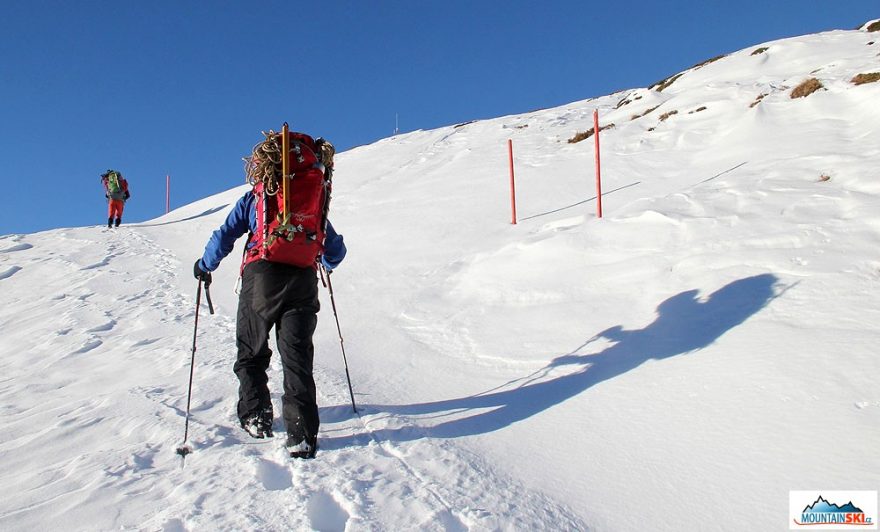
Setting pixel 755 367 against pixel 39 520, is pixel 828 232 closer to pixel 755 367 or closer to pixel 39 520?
pixel 755 367

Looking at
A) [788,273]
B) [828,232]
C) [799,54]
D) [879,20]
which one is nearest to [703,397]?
[788,273]

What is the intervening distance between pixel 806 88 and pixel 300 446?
13.1 metres

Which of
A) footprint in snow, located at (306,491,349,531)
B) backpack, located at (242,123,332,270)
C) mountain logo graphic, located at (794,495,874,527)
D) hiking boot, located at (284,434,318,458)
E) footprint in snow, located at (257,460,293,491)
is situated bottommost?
mountain logo graphic, located at (794,495,874,527)

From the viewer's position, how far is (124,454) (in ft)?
9.39

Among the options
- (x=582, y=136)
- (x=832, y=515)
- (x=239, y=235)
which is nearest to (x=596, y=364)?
(x=832, y=515)

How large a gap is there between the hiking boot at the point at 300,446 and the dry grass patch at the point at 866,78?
40.4ft

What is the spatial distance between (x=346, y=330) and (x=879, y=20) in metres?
23.8

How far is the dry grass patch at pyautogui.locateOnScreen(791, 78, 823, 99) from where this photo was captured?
11.7 meters

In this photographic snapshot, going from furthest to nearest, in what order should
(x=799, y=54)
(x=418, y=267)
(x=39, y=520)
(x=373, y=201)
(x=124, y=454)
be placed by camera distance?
(x=799, y=54)
(x=373, y=201)
(x=418, y=267)
(x=124, y=454)
(x=39, y=520)

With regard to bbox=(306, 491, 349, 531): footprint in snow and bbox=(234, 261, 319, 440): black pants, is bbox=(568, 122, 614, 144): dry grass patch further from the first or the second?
bbox=(306, 491, 349, 531): footprint in snow

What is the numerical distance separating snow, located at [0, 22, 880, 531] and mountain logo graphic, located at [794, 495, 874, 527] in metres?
0.08

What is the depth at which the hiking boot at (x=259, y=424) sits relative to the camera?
10.1 ft

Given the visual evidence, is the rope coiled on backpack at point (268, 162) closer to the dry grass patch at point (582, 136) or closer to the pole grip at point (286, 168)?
the pole grip at point (286, 168)

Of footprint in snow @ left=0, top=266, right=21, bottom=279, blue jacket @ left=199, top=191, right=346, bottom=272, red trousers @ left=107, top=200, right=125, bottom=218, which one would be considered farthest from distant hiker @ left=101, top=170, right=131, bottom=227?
blue jacket @ left=199, top=191, right=346, bottom=272
